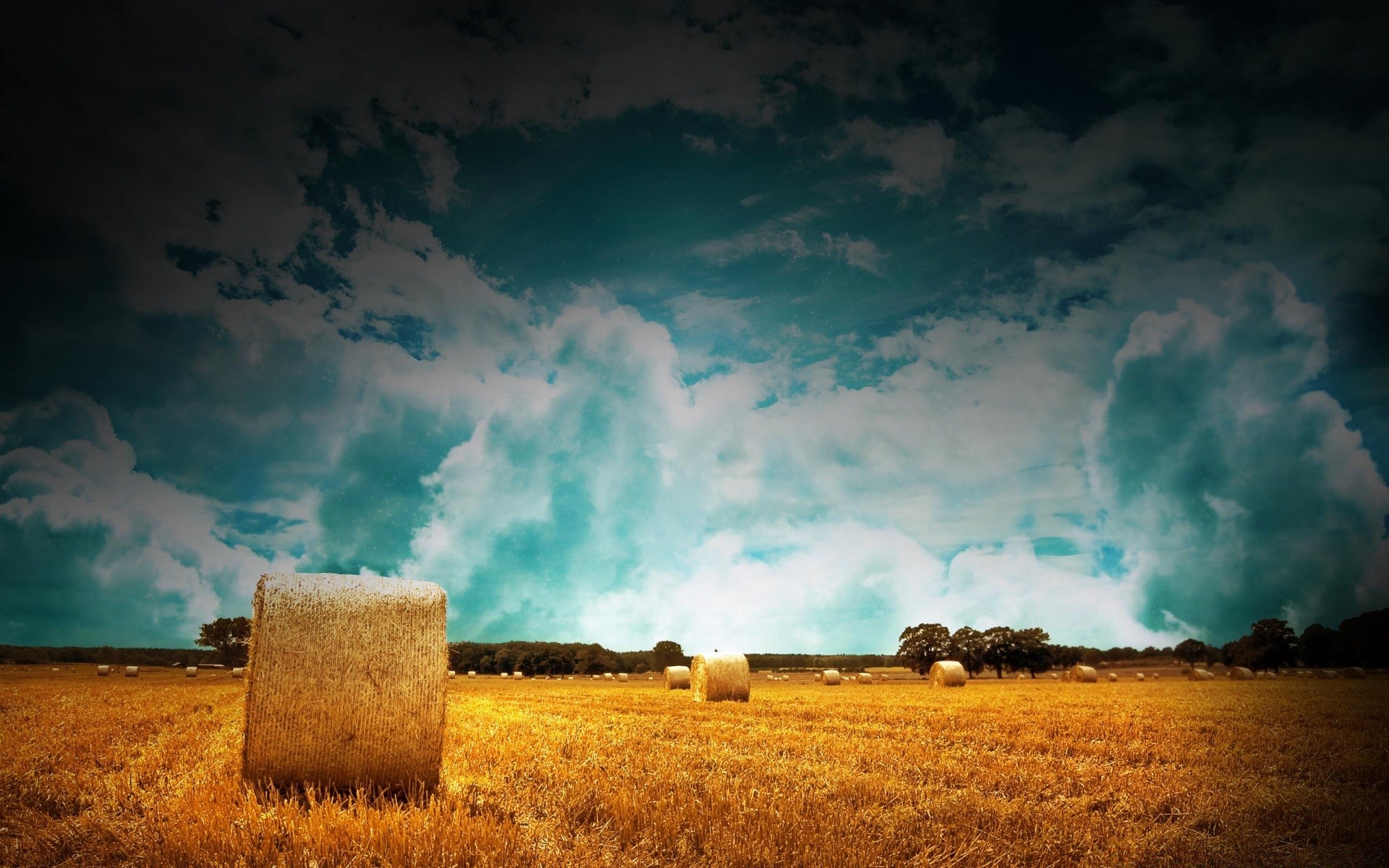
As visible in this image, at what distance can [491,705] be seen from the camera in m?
18.0

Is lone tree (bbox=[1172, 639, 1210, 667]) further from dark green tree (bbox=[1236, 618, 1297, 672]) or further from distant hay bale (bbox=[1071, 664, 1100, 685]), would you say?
distant hay bale (bbox=[1071, 664, 1100, 685])

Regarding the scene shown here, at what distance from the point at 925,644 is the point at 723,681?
5336 centimetres

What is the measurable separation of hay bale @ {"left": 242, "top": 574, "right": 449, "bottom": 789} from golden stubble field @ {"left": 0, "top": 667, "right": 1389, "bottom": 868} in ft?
0.87

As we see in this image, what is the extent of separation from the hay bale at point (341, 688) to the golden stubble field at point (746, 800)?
0.26 meters

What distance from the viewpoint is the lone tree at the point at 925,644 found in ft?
217

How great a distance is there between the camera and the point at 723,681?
19.1 meters

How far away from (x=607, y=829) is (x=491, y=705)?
14317 mm

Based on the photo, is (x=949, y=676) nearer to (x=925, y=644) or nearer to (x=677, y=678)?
(x=677, y=678)

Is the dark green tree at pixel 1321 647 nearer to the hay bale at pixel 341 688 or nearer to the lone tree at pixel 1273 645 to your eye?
the lone tree at pixel 1273 645

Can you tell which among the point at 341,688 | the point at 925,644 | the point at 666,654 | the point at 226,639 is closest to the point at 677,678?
the point at 341,688

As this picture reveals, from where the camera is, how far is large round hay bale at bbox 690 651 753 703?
19031mm

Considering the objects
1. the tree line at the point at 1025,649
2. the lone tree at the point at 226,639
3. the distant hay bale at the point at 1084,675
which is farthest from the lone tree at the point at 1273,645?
the lone tree at the point at 226,639

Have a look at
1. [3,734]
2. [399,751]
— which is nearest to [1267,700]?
[399,751]

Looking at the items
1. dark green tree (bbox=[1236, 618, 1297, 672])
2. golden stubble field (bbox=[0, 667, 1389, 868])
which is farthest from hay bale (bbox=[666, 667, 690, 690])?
dark green tree (bbox=[1236, 618, 1297, 672])
